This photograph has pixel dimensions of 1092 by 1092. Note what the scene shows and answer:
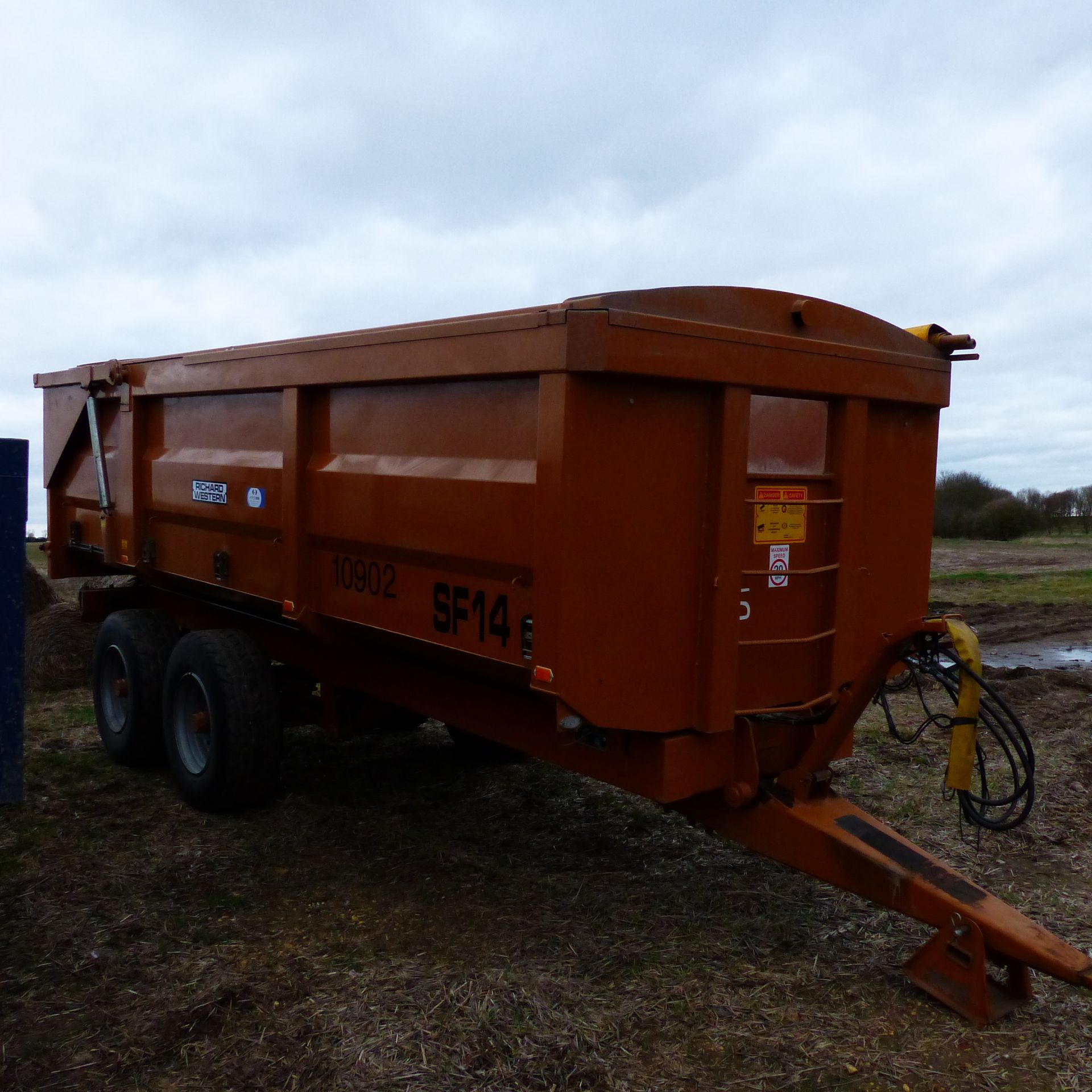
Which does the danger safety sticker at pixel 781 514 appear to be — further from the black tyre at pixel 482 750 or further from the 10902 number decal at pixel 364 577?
the black tyre at pixel 482 750

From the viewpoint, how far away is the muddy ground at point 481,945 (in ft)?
9.80

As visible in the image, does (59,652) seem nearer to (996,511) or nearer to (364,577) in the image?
(364,577)

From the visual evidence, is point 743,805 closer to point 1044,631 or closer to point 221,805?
point 221,805

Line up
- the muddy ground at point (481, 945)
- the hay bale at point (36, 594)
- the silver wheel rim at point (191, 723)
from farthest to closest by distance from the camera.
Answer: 1. the hay bale at point (36, 594)
2. the silver wheel rim at point (191, 723)
3. the muddy ground at point (481, 945)

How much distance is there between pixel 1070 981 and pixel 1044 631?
8.47m

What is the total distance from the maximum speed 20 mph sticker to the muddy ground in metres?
1.30

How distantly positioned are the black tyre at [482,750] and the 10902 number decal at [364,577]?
1.84 m

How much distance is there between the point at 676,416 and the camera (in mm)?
3246

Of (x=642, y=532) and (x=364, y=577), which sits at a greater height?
(x=642, y=532)

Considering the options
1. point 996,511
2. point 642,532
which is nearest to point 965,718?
point 642,532

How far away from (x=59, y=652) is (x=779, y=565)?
6.45m

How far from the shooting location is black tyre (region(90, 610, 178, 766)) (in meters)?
5.73

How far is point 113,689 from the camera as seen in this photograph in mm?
6094

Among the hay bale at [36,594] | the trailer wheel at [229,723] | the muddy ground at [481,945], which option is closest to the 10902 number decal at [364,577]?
the trailer wheel at [229,723]
